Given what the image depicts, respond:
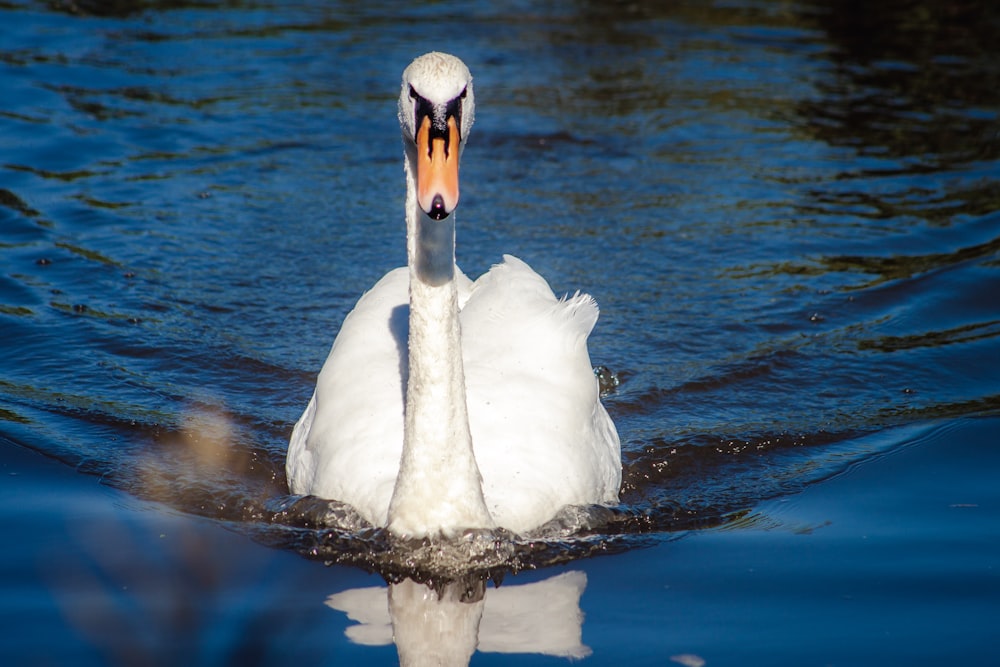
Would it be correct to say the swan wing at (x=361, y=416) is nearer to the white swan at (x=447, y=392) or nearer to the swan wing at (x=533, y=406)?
the white swan at (x=447, y=392)

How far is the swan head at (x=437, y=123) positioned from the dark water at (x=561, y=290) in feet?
5.04

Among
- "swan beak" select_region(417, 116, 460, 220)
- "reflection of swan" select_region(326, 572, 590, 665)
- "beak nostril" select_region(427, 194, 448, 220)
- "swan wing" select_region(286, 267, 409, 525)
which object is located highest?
"swan beak" select_region(417, 116, 460, 220)

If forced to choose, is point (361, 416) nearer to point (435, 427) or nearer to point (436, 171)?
point (435, 427)

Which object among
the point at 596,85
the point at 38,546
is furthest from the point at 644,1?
the point at 38,546

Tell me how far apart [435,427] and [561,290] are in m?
4.03

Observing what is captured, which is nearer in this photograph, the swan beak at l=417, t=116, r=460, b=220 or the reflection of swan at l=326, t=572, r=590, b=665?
the swan beak at l=417, t=116, r=460, b=220

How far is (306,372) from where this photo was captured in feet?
27.0

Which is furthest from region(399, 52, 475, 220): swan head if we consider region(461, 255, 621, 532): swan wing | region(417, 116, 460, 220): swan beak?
region(461, 255, 621, 532): swan wing

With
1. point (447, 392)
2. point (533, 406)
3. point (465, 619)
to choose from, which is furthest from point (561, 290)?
point (465, 619)

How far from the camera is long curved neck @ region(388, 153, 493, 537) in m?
5.59

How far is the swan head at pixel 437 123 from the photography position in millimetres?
4897

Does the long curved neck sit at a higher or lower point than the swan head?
lower

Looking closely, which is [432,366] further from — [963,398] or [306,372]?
[963,398]

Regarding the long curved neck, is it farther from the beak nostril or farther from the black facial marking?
the beak nostril
